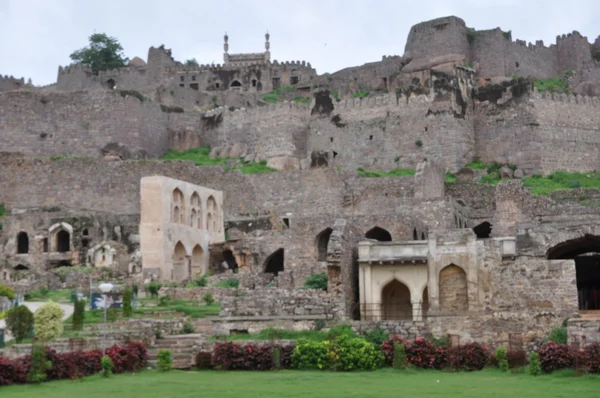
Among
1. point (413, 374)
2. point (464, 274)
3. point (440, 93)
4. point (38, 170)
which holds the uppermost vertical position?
point (440, 93)

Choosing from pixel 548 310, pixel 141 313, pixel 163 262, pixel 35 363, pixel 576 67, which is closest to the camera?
pixel 35 363

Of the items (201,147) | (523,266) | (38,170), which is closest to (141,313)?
(523,266)

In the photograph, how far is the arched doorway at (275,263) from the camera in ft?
142

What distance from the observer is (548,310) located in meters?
30.9

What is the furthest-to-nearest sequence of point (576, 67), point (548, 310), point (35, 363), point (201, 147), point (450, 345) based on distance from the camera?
point (576, 67)
point (201, 147)
point (548, 310)
point (450, 345)
point (35, 363)

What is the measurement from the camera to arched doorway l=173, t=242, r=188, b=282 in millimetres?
44438

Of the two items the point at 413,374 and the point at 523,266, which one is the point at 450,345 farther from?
the point at 523,266

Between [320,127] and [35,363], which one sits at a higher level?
[320,127]

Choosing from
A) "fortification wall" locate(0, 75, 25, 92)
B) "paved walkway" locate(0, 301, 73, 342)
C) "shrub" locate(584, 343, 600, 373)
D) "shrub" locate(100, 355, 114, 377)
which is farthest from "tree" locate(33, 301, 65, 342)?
"fortification wall" locate(0, 75, 25, 92)

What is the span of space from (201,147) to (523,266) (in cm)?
3359

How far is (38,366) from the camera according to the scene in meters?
23.6

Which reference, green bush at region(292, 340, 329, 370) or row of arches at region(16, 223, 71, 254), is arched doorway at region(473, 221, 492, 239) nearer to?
row of arches at region(16, 223, 71, 254)

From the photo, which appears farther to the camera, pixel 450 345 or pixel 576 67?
pixel 576 67

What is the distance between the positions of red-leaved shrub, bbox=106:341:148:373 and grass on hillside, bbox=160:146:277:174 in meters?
29.1
